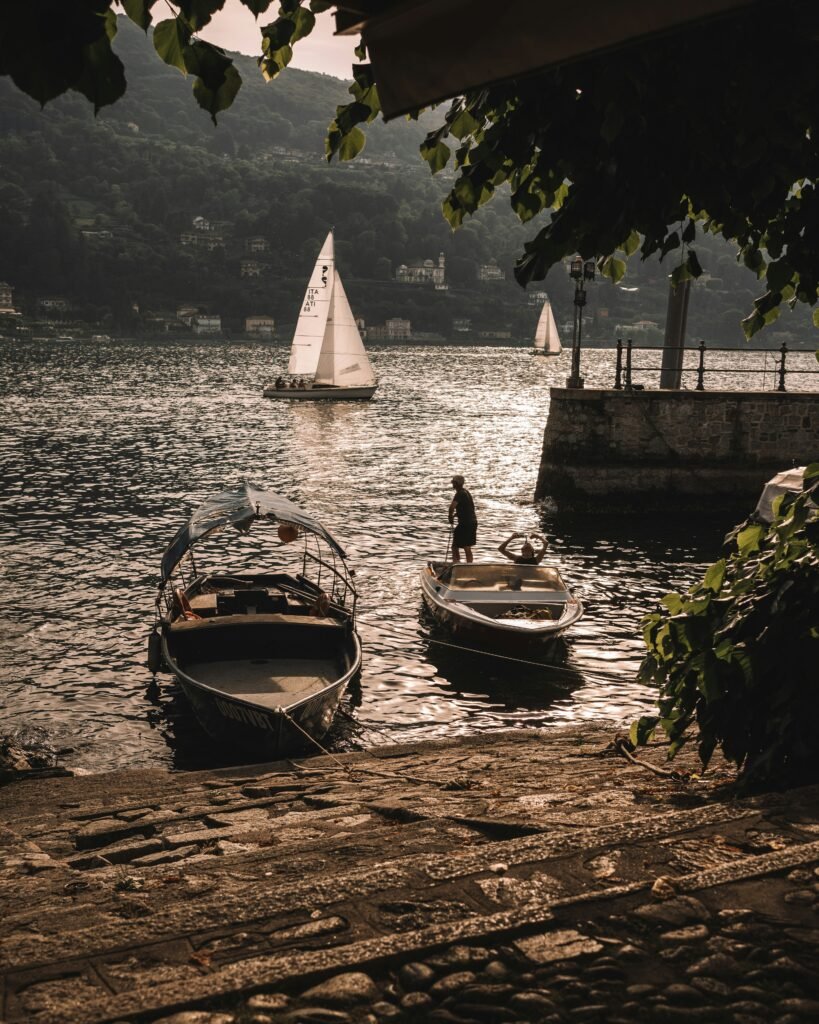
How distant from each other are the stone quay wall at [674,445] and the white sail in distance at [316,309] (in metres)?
43.6

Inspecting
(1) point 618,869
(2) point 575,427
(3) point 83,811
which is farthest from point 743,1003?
(2) point 575,427

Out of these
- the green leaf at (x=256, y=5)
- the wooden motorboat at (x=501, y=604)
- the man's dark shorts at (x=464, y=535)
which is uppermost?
the green leaf at (x=256, y=5)

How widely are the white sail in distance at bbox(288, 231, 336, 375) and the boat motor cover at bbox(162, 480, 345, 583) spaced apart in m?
54.5

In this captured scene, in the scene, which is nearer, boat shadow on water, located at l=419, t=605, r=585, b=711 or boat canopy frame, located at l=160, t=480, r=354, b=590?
boat shadow on water, located at l=419, t=605, r=585, b=711

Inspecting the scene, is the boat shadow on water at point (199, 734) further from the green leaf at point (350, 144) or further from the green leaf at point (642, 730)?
the green leaf at point (350, 144)

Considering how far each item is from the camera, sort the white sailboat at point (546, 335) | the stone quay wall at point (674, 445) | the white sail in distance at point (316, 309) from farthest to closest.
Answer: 1. the white sailboat at point (546, 335)
2. the white sail in distance at point (316, 309)
3. the stone quay wall at point (674, 445)

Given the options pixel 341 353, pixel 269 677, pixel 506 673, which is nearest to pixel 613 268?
→ pixel 269 677

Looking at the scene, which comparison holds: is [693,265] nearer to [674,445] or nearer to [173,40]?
[173,40]

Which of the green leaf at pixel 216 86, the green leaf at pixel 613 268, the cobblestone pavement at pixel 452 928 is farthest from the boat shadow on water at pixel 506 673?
the green leaf at pixel 216 86

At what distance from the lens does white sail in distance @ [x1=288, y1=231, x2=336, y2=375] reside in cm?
7488

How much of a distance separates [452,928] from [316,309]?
2888 inches

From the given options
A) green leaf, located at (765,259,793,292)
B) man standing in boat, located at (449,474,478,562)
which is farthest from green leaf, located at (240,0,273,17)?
man standing in boat, located at (449,474,478,562)

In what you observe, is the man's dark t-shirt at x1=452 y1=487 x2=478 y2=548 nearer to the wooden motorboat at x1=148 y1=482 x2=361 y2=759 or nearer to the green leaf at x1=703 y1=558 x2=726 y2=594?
Answer: the wooden motorboat at x1=148 y1=482 x2=361 y2=759

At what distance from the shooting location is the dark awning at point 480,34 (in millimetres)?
3416
